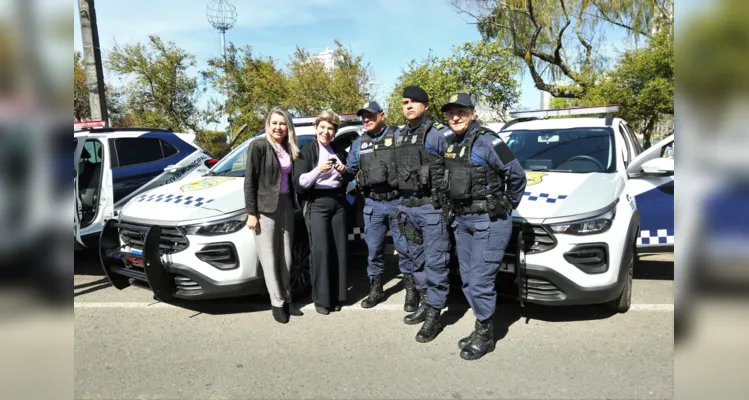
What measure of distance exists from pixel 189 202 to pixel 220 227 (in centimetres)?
44

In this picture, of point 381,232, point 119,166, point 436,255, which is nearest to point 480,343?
point 436,255

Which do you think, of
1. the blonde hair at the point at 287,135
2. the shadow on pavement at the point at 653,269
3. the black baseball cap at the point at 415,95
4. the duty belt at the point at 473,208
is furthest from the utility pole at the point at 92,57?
the shadow on pavement at the point at 653,269

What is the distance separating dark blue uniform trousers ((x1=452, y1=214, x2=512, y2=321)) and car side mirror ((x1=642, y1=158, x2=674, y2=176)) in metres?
1.52

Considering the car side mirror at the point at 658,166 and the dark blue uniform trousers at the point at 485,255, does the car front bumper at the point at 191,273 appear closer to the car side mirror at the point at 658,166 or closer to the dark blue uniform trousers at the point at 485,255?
the dark blue uniform trousers at the point at 485,255

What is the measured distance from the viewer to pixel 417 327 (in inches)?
148

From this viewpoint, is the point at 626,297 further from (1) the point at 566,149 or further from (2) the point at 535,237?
(1) the point at 566,149

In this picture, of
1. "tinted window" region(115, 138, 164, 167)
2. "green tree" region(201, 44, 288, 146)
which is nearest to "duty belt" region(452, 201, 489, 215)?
"tinted window" region(115, 138, 164, 167)

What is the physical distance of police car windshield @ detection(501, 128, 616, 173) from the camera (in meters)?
4.26

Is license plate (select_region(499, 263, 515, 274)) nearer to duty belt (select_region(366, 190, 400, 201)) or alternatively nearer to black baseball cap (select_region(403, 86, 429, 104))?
duty belt (select_region(366, 190, 400, 201))

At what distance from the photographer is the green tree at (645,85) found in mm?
9984

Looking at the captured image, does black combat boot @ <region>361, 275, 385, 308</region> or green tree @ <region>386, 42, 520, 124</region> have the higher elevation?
green tree @ <region>386, 42, 520, 124</region>

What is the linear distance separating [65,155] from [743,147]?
Answer: 4.78 ft

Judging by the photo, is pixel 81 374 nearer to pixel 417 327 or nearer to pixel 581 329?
pixel 417 327

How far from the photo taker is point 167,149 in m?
6.34
